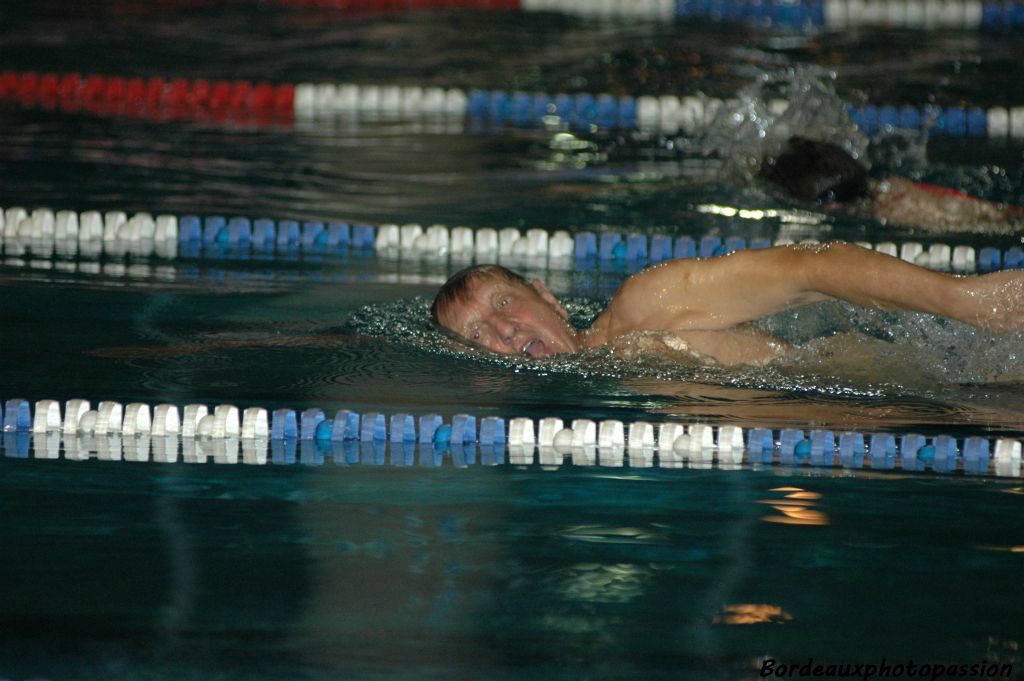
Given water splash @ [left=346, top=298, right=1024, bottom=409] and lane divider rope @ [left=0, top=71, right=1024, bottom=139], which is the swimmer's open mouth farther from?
lane divider rope @ [left=0, top=71, right=1024, bottom=139]

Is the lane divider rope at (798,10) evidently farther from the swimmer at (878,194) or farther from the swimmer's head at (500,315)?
the swimmer's head at (500,315)

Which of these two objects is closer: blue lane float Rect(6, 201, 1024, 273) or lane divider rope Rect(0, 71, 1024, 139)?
blue lane float Rect(6, 201, 1024, 273)

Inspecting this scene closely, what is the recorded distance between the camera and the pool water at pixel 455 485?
7.61 ft

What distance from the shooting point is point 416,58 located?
9562mm

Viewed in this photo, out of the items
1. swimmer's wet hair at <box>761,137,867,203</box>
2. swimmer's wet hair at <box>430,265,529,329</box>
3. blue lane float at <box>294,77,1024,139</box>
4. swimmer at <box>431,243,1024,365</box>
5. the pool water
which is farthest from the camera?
blue lane float at <box>294,77,1024,139</box>

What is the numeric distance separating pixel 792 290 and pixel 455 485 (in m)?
0.98

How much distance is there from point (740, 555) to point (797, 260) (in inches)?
37.6

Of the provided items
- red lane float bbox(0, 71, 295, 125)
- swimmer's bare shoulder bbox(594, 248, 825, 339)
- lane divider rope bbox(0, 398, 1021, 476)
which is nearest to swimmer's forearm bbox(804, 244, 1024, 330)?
swimmer's bare shoulder bbox(594, 248, 825, 339)

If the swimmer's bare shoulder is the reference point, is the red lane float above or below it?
above

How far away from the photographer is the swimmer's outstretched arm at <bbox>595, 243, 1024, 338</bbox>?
308cm

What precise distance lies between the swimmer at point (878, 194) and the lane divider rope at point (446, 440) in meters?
2.71

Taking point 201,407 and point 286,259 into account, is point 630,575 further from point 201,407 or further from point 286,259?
point 286,259

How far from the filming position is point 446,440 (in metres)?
3.38

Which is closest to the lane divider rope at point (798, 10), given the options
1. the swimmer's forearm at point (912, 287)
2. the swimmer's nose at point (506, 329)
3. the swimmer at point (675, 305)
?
the swimmer at point (675, 305)
